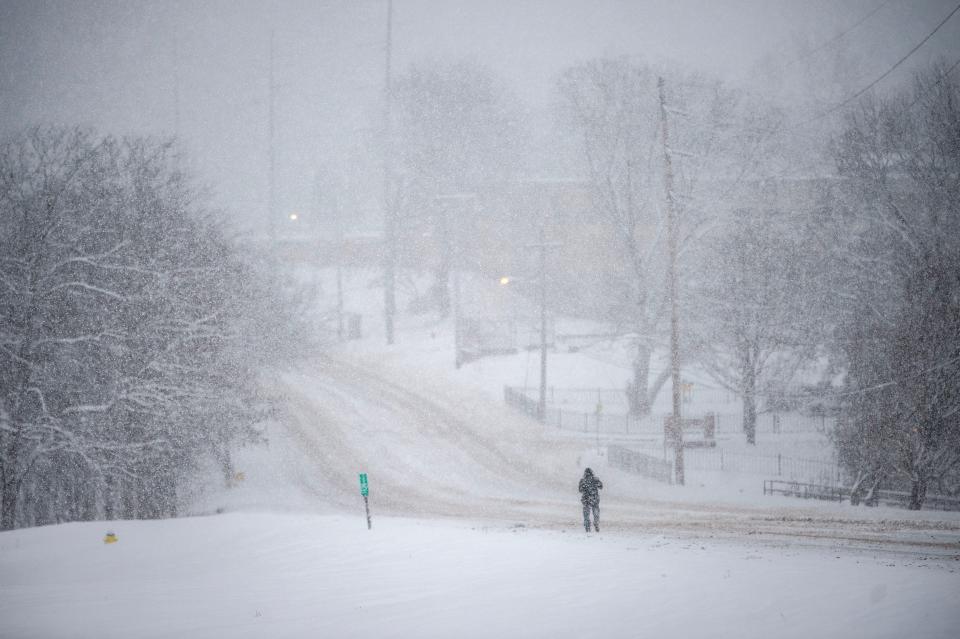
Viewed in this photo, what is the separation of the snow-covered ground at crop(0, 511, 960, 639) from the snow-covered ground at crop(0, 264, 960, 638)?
5 cm

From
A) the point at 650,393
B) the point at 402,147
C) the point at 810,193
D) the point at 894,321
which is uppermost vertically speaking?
the point at 402,147

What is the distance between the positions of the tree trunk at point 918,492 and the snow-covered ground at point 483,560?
1.08m

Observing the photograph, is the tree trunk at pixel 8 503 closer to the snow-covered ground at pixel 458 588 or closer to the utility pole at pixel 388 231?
the snow-covered ground at pixel 458 588

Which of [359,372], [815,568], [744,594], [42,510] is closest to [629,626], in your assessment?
[744,594]

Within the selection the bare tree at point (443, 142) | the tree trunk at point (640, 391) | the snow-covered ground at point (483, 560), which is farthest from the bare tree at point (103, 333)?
the bare tree at point (443, 142)

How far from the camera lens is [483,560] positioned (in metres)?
11.6

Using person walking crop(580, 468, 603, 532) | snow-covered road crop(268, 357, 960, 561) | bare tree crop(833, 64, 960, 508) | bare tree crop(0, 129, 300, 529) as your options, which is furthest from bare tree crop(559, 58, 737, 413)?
bare tree crop(0, 129, 300, 529)

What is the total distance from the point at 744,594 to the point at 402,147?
44.6m

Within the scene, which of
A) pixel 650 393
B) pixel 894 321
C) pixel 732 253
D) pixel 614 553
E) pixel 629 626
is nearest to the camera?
pixel 629 626

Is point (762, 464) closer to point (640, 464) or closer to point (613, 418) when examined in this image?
point (640, 464)

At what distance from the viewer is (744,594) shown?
8766mm

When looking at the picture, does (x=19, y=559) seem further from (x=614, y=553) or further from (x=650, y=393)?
(x=650, y=393)

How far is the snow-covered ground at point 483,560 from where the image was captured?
8156 mm

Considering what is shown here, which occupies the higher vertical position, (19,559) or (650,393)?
(650,393)
